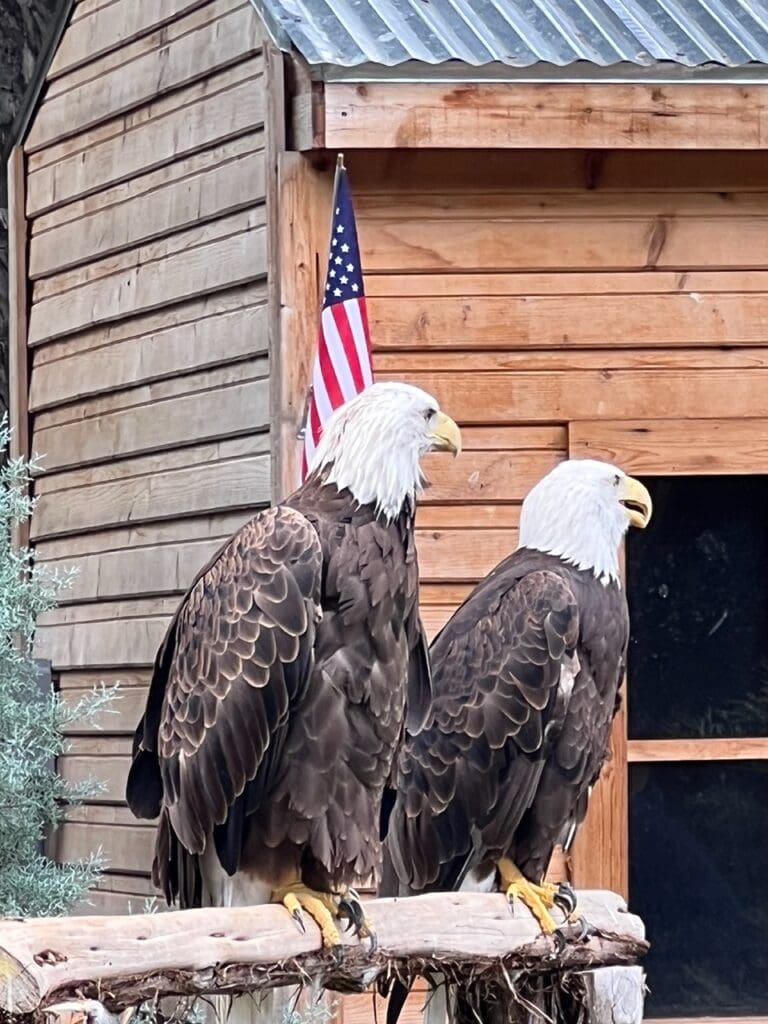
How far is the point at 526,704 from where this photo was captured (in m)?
5.27

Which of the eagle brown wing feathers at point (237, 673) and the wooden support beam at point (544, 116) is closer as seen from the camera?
the eagle brown wing feathers at point (237, 673)

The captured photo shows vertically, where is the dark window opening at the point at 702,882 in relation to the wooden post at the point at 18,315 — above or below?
below

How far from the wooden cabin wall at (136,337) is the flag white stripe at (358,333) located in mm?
483

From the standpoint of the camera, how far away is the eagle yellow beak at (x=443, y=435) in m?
4.78

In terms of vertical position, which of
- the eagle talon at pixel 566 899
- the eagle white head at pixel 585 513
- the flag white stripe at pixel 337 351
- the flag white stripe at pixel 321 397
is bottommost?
the eagle talon at pixel 566 899

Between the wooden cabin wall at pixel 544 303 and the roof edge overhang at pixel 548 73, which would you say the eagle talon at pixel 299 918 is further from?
the roof edge overhang at pixel 548 73

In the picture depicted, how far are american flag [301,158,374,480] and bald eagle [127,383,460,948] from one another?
1036 millimetres

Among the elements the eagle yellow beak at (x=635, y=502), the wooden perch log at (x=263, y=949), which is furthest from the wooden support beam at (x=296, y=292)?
the wooden perch log at (x=263, y=949)

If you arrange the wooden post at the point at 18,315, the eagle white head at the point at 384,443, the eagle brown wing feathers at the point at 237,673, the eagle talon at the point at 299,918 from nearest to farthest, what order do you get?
the eagle talon at the point at 299,918 < the eagle brown wing feathers at the point at 237,673 < the eagle white head at the point at 384,443 < the wooden post at the point at 18,315

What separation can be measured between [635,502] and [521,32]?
1.48 meters

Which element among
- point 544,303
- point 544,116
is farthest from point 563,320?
point 544,116

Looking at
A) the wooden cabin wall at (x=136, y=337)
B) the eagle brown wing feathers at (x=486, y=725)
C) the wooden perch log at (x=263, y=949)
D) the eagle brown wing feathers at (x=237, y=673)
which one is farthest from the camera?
the wooden cabin wall at (x=136, y=337)

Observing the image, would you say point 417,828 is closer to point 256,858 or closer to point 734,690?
point 256,858

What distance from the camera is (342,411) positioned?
15.6ft
